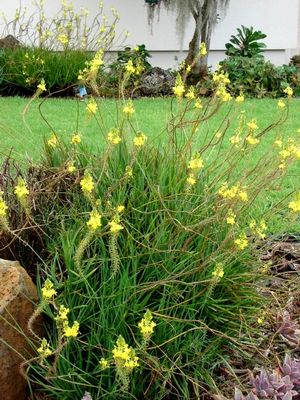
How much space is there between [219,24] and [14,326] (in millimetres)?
13862

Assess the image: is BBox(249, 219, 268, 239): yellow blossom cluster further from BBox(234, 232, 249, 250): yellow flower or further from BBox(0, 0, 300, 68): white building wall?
BBox(0, 0, 300, 68): white building wall

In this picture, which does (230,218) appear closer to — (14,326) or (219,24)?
(14,326)

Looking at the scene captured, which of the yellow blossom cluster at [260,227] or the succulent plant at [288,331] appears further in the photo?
the succulent plant at [288,331]

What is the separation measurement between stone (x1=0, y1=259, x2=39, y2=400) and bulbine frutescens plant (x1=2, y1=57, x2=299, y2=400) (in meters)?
0.07

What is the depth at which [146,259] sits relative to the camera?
3178 mm

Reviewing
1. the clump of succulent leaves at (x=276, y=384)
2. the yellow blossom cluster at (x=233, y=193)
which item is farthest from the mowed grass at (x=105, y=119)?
the clump of succulent leaves at (x=276, y=384)

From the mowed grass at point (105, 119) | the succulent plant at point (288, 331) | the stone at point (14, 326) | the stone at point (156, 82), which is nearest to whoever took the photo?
the stone at point (14, 326)

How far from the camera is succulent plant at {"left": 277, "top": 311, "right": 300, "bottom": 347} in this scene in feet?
11.3

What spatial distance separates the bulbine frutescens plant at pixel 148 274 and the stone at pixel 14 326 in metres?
0.07

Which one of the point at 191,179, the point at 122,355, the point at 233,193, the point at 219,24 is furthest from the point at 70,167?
the point at 219,24

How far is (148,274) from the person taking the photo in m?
3.14

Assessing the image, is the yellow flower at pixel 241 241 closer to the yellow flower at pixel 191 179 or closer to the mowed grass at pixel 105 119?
the yellow flower at pixel 191 179

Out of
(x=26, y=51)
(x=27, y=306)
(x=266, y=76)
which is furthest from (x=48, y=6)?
(x=27, y=306)

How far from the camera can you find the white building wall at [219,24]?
15883 millimetres
